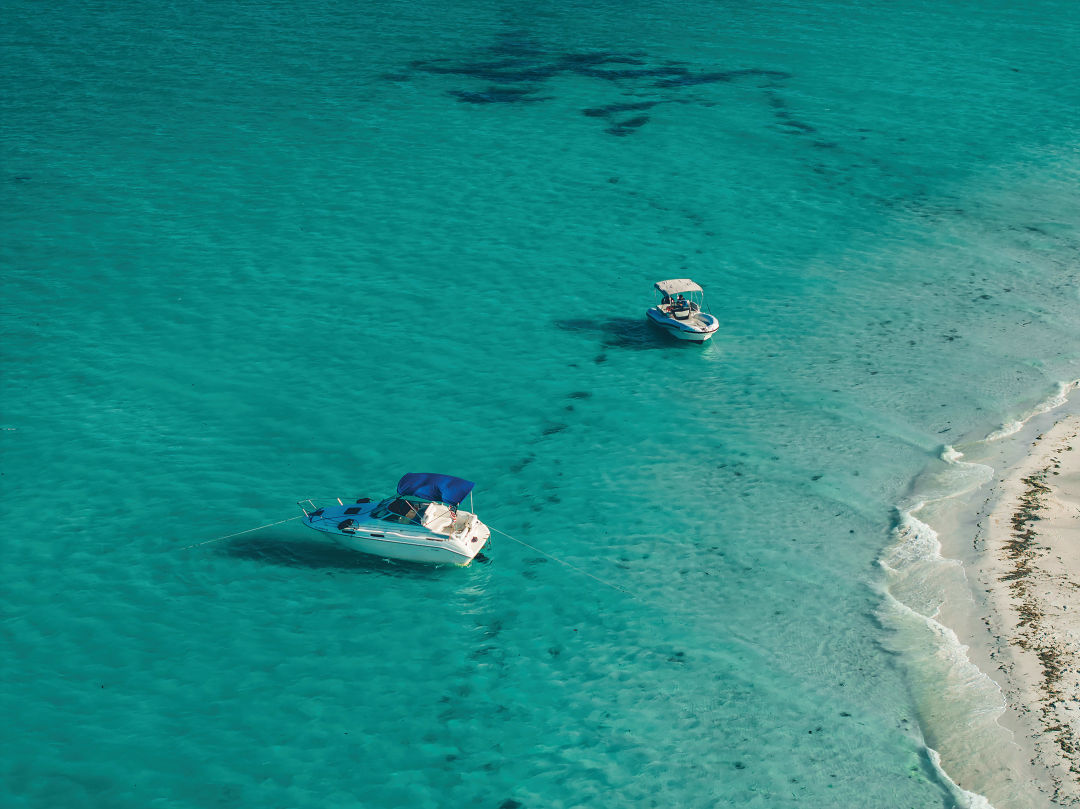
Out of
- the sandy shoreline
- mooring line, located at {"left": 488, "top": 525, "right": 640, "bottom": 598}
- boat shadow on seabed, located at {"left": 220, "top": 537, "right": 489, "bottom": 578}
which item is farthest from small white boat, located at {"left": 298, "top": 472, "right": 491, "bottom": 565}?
the sandy shoreline

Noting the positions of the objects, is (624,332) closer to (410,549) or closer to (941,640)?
(410,549)

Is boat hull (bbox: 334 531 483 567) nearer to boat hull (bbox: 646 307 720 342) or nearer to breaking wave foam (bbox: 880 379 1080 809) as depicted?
breaking wave foam (bbox: 880 379 1080 809)

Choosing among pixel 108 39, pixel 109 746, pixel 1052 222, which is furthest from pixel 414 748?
pixel 108 39

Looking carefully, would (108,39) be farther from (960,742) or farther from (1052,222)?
(960,742)

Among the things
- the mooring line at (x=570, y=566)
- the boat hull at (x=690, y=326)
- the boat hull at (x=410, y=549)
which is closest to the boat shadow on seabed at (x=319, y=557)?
the boat hull at (x=410, y=549)

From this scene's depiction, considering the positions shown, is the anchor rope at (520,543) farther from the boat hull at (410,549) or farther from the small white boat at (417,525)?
the boat hull at (410,549)
